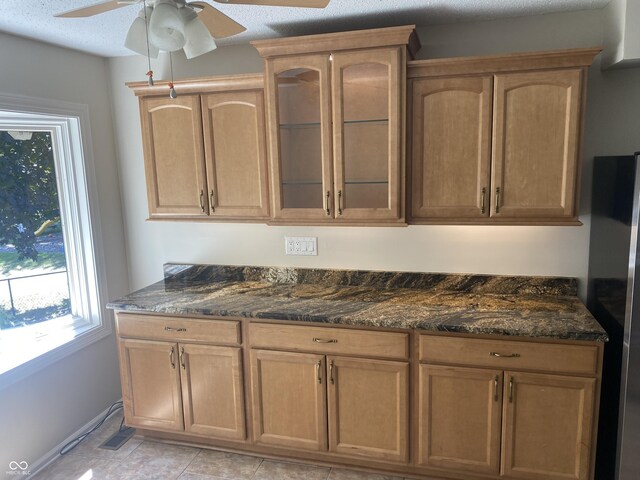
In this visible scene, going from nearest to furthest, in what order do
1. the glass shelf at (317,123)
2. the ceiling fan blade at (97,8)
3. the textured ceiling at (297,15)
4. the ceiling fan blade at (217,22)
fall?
1. the ceiling fan blade at (97,8)
2. the ceiling fan blade at (217,22)
3. the textured ceiling at (297,15)
4. the glass shelf at (317,123)

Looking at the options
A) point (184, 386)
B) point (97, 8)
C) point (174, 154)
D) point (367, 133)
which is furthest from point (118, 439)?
point (97, 8)

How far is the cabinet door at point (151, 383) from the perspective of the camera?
2.56 metres

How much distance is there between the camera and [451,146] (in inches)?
89.8

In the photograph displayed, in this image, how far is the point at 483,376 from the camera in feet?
6.96

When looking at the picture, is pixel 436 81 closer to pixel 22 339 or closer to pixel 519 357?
pixel 519 357

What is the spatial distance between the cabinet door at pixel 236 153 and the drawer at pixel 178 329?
0.62 meters

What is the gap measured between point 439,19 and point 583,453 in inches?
85.7

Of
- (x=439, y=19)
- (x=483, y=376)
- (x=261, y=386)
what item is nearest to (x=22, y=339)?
(x=261, y=386)

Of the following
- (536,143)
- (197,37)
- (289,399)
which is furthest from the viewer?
(289,399)

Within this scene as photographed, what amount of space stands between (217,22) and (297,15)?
874 millimetres

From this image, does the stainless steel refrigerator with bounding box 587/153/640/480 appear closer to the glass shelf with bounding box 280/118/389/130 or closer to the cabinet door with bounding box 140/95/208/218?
the glass shelf with bounding box 280/118/389/130

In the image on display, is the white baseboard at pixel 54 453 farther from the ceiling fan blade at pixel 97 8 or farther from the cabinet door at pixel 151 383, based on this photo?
the ceiling fan blade at pixel 97 8

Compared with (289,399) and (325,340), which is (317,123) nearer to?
(325,340)

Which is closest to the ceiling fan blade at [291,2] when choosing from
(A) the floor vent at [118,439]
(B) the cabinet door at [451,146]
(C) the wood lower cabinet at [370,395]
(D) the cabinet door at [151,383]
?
(B) the cabinet door at [451,146]
